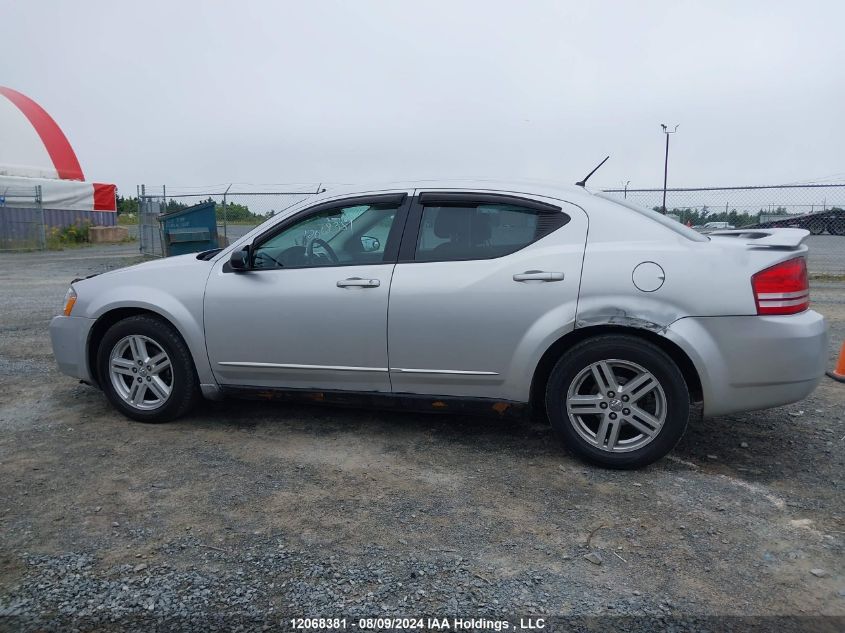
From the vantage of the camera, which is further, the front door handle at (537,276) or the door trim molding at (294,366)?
the door trim molding at (294,366)

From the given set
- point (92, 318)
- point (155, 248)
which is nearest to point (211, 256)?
point (92, 318)

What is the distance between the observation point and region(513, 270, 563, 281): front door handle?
3641 mm

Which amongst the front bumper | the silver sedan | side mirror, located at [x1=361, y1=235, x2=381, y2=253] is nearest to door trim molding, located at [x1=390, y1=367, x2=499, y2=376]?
the silver sedan

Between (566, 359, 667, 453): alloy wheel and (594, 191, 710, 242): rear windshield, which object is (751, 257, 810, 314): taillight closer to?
(594, 191, 710, 242): rear windshield

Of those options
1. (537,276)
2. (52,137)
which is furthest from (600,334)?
(52,137)

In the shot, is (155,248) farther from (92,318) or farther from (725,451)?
(725,451)

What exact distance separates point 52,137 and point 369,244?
115 ft

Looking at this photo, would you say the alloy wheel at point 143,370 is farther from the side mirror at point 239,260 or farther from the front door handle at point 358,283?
the front door handle at point 358,283

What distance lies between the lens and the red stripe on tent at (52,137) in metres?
32.1

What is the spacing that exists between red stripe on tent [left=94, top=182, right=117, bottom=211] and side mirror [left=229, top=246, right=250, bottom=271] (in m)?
27.0

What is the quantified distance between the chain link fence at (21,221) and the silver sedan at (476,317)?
66.5 feet

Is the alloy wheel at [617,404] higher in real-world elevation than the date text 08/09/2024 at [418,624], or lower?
higher

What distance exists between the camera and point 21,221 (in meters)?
22.2

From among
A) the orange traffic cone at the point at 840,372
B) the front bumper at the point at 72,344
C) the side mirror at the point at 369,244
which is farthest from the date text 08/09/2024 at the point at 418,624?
the orange traffic cone at the point at 840,372
